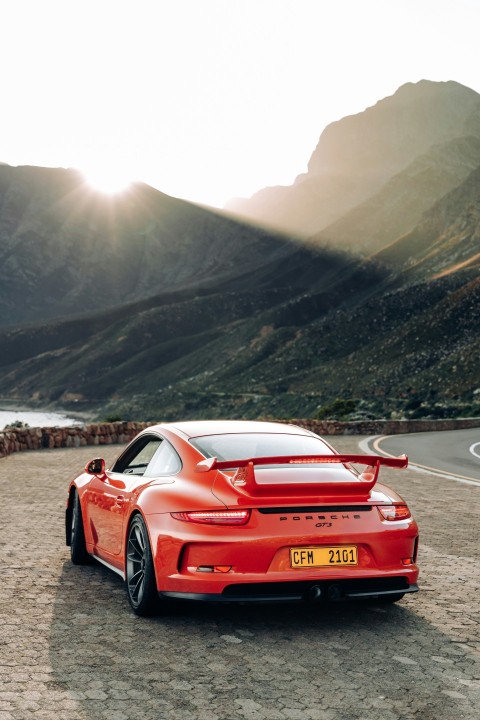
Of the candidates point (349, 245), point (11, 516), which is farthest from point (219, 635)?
point (349, 245)

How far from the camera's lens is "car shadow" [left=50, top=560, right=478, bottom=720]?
445cm

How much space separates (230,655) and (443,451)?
23.5 meters

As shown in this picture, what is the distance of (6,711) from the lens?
429 centimetres

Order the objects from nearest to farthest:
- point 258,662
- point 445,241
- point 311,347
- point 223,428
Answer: point 258,662
point 223,428
point 311,347
point 445,241

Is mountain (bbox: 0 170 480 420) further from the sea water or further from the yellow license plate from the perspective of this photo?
the yellow license plate

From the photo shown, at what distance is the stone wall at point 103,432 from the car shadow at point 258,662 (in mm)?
18080

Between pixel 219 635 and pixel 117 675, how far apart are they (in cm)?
106

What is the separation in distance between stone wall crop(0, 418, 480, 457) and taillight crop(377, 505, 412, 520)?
728 inches

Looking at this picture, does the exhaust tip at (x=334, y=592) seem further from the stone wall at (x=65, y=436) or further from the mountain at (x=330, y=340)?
the mountain at (x=330, y=340)

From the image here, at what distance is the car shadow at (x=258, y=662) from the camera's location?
4.45 metres

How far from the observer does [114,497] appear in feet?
23.5

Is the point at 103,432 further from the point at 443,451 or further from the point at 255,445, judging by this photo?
the point at 255,445

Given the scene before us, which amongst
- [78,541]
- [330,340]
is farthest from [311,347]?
[78,541]

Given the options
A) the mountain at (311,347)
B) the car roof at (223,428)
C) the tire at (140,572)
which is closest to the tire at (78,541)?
the car roof at (223,428)
